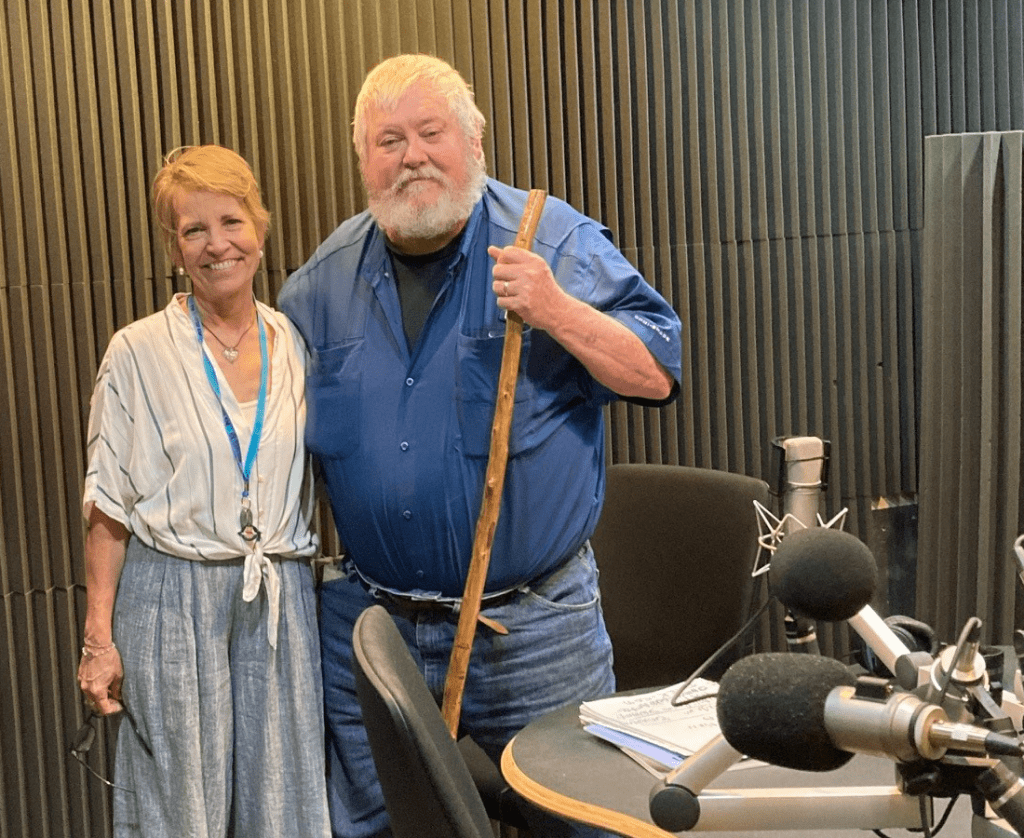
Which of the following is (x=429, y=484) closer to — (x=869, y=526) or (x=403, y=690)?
(x=403, y=690)

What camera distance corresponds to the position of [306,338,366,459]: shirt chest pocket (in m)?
2.72

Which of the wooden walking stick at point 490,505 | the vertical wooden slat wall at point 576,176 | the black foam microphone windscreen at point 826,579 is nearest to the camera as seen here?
the black foam microphone windscreen at point 826,579

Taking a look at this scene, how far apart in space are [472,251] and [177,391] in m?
0.66

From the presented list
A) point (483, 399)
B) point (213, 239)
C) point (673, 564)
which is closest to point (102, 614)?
point (213, 239)

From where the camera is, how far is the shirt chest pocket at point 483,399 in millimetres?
2645

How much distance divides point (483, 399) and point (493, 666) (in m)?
0.54

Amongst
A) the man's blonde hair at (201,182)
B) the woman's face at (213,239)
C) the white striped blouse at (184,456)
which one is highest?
the man's blonde hair at (201,182)

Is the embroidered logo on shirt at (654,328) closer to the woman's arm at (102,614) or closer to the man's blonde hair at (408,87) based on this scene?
the man's blonde hair at (408,87)

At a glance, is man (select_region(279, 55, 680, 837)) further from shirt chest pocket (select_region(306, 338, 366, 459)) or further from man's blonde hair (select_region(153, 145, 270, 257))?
man's blonde hair (select_region(153, 145, 270, 257))

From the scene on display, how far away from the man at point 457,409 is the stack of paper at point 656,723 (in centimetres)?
39

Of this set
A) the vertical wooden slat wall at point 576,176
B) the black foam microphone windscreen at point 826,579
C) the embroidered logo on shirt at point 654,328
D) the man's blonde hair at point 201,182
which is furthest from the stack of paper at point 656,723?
the vertical wooden slat wall at point 576,176

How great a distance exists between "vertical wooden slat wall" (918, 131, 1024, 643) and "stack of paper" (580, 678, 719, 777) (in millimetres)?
1797

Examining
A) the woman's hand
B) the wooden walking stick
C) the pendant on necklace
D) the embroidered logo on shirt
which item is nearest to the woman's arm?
the woman's hand

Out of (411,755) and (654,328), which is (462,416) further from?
(411,755)
